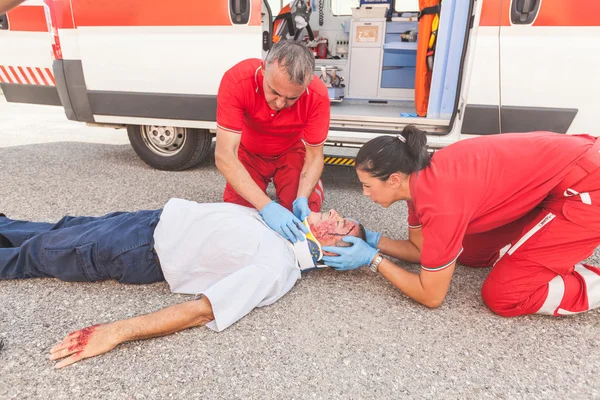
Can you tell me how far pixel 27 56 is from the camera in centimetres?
386

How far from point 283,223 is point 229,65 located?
1853mm

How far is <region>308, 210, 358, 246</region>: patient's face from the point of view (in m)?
2.06

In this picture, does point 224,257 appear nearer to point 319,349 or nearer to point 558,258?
point 319,349

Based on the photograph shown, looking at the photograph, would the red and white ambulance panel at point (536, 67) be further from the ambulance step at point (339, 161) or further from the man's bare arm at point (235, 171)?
the man's bare arm at point (235, 171)

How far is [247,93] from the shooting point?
2441 mm

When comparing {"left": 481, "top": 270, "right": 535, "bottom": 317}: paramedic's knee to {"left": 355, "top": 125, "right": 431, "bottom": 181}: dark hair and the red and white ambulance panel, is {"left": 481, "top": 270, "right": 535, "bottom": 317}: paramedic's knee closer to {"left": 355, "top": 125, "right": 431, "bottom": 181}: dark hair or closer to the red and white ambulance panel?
{"left": 355, "top": 125, "right": 431, "bottom": 181}: dark hair

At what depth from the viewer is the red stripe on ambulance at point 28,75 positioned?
387cm

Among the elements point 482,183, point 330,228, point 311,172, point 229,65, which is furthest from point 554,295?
point 229,65

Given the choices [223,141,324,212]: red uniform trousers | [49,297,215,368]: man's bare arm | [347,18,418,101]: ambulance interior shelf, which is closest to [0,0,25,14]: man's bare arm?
[49,297,215,368]: man's bare arm

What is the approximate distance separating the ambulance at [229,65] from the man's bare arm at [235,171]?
1.16 m

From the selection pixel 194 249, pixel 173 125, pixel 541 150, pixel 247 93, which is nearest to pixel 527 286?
pixel 541 150

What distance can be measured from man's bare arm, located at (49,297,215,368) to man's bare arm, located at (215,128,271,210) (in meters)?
0.77

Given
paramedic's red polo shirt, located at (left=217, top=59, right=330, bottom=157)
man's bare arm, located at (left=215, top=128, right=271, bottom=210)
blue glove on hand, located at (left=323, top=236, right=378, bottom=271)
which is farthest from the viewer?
paramedic's red polo shirt, located at (left=217, top=59, right=330, bottom=157)

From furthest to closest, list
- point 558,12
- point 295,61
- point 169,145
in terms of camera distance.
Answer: point 169,145, point 558,12, point 295,61
